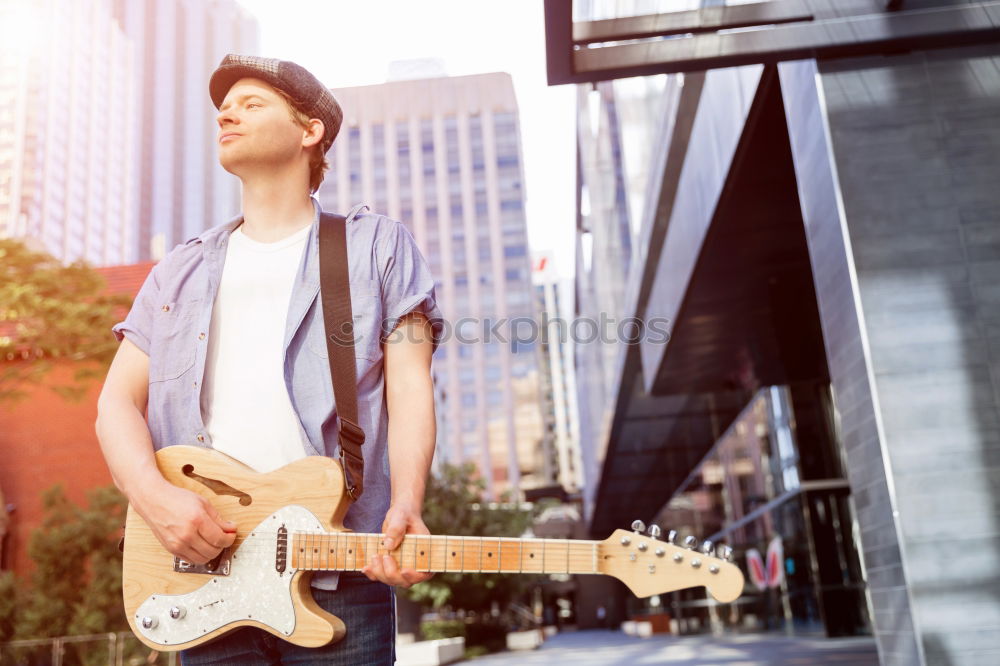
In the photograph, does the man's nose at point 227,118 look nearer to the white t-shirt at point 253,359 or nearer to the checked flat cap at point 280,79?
the checked flat cap at point 280,79

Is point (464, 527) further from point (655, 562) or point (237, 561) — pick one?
point (237, 561)

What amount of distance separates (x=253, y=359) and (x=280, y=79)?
0.67 m

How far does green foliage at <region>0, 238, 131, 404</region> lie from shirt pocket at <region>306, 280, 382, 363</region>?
9964mm

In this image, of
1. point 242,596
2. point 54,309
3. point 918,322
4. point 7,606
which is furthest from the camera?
point 7,606

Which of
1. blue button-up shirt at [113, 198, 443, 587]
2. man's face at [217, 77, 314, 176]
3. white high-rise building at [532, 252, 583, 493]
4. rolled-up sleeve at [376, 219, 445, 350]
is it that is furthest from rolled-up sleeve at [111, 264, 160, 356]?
white high-rise building at [532, 252, 583, 493]

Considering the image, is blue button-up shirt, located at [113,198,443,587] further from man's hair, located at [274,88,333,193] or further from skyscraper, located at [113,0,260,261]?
skyscraper, located at [113,0,260,261]

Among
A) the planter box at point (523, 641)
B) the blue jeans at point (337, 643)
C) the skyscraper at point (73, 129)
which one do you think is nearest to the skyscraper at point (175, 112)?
the skyscraper at point (73, 129)

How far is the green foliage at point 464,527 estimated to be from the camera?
88.6ft

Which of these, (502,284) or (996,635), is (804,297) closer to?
(996,635)

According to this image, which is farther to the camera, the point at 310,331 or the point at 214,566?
the point at 310,331

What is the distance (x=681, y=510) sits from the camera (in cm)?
3431

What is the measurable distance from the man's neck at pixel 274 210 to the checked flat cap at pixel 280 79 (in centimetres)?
20

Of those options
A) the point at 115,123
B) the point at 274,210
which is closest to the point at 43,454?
the point at 274,210

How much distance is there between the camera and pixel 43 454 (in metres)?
20.5
